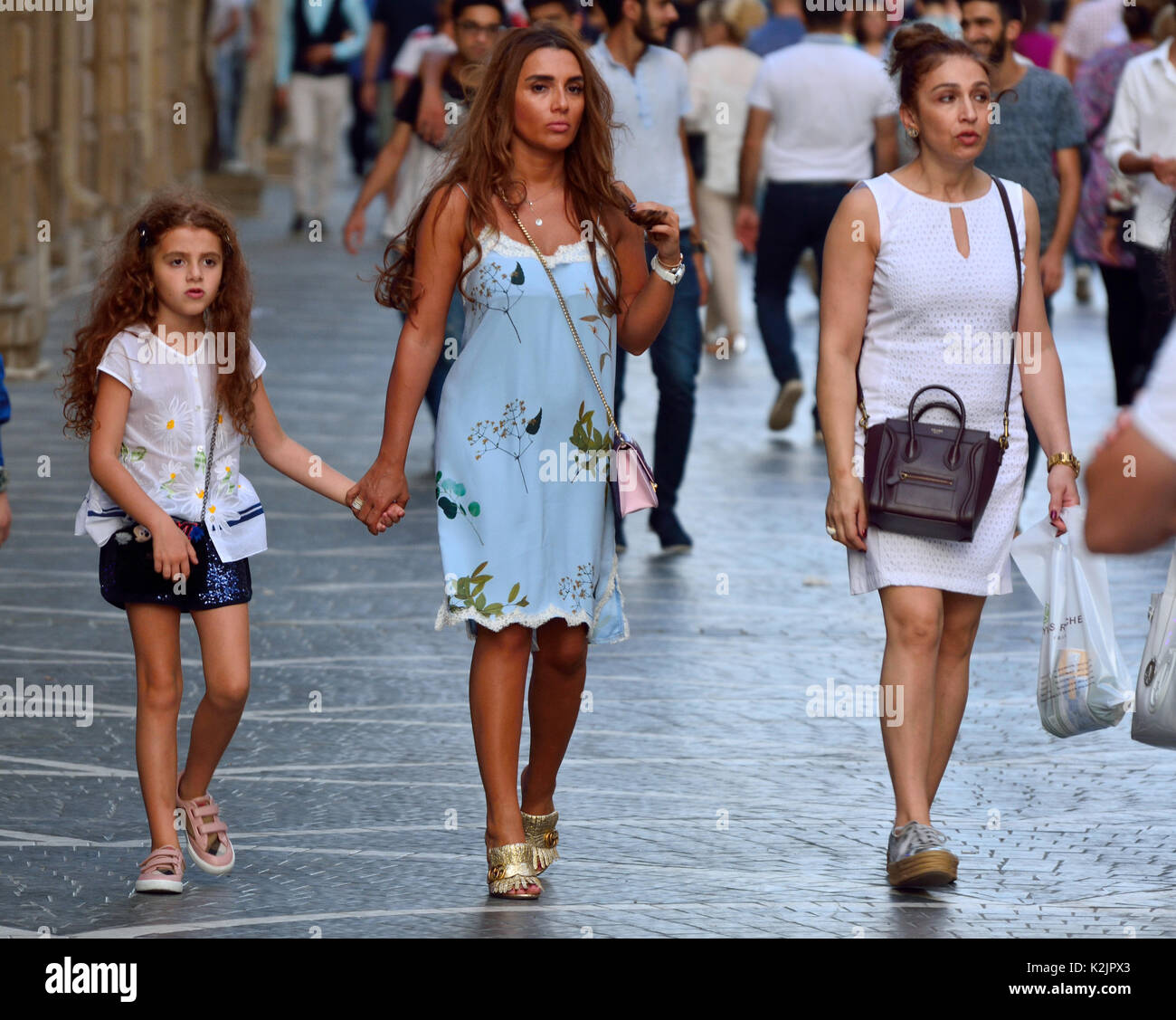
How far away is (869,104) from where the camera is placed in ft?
34.5

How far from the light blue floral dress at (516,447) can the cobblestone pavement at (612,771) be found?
0.10 m

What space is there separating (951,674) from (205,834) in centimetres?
168

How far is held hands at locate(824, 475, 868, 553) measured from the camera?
16.5ft

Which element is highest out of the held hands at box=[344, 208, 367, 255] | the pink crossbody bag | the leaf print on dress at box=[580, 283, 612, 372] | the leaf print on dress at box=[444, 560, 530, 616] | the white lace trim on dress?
the held hands at box=[344, 208, 367, 255]

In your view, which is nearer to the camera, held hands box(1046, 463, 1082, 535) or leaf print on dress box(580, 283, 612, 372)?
leaf print on dress box(580, 283, 612, 372)

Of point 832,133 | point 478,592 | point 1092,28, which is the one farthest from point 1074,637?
point 1092,28

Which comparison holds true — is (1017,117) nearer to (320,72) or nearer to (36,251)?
(36,251)

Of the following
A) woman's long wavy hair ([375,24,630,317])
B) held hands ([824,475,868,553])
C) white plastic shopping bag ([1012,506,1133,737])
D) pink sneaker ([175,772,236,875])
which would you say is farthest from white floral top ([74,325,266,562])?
white plastic shopping bag ([1012,506,1133,737])

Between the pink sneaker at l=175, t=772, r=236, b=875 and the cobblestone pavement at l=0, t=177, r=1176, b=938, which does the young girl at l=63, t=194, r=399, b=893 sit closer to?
the pink sneaker at l=175, t=772, r=236, b=875

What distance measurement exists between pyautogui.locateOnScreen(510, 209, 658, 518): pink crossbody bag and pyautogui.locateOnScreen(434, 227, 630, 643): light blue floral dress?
15 mm

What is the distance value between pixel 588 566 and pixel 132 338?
1.07m
